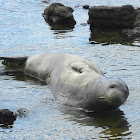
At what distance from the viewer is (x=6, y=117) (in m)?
8.43

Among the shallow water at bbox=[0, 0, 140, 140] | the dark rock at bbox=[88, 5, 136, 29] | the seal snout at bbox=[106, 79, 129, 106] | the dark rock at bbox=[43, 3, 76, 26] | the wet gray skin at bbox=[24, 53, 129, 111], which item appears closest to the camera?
the shallow water at bbox=[0, 0, 140, 140]

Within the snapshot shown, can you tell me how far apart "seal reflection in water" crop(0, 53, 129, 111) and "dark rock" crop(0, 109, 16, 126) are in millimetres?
1410

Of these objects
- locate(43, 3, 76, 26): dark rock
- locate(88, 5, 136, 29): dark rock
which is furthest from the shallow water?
locate(88, 5, 136, 29): dark rock

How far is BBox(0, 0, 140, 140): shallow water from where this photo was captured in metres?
8.30

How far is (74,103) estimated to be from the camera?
962cm

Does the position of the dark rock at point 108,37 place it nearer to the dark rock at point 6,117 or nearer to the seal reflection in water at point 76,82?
the seal reflection in water at point 76,82

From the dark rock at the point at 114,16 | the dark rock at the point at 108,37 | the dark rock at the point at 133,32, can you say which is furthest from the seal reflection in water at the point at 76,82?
the dark rock at the point at 114,16

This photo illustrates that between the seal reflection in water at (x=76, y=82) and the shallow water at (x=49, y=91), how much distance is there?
19 centimetres

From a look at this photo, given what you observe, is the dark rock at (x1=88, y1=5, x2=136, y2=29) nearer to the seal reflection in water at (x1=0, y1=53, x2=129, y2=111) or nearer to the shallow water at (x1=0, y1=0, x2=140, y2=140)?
the shallow water at (x1=0, y1=0, x2=140, y2=140)

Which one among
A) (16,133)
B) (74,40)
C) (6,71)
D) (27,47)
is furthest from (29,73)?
(16,133)

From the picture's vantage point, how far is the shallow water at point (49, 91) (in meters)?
8.30

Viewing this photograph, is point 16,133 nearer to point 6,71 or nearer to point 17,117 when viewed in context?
point 17,117

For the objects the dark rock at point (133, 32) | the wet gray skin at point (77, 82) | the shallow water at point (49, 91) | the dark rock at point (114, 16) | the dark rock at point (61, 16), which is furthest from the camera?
the dark rock at point (61, 16)

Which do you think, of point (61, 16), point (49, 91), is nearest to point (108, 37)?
point (61, 16)
